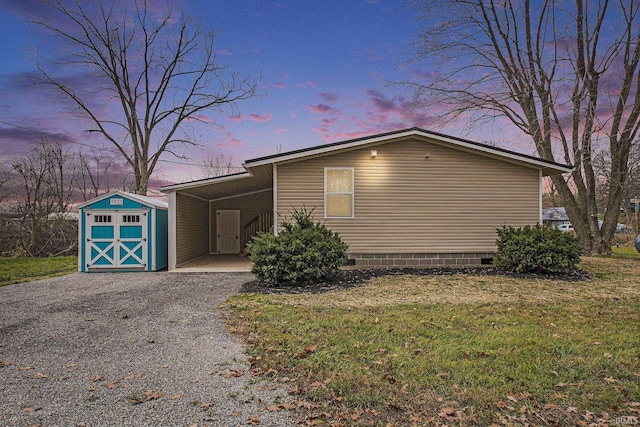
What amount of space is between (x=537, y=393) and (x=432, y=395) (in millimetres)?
865

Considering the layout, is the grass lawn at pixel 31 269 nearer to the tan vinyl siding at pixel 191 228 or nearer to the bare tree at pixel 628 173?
the tan vinyl siding at pixel 191 228

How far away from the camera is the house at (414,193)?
1021 cm

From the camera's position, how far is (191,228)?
43.2ft

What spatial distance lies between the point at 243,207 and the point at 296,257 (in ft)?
30.3

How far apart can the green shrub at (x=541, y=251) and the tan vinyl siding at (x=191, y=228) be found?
30.7ft

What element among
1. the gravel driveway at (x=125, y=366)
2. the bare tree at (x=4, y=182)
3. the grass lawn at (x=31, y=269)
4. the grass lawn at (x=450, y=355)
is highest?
the bare tree at (x=4, y=182)

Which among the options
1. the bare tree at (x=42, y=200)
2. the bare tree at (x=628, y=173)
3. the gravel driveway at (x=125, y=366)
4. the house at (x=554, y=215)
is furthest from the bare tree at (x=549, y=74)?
the bare tree at (x=42, y=200)

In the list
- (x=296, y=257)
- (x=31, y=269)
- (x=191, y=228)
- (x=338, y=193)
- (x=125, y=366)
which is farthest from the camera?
(x=191, y=228)

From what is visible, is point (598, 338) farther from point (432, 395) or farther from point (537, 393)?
point (432, 395)

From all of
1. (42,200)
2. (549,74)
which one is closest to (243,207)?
(42,200)

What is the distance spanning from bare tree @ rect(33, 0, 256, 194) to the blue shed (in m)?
9.06

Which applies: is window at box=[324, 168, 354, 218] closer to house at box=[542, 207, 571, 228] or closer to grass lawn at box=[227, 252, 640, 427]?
grass lawn at box=[227, 252, 640, 427]

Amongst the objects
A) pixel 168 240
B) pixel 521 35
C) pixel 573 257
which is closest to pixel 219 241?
pixel 168 240

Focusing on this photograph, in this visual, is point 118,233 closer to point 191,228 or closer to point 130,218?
point 130,218
